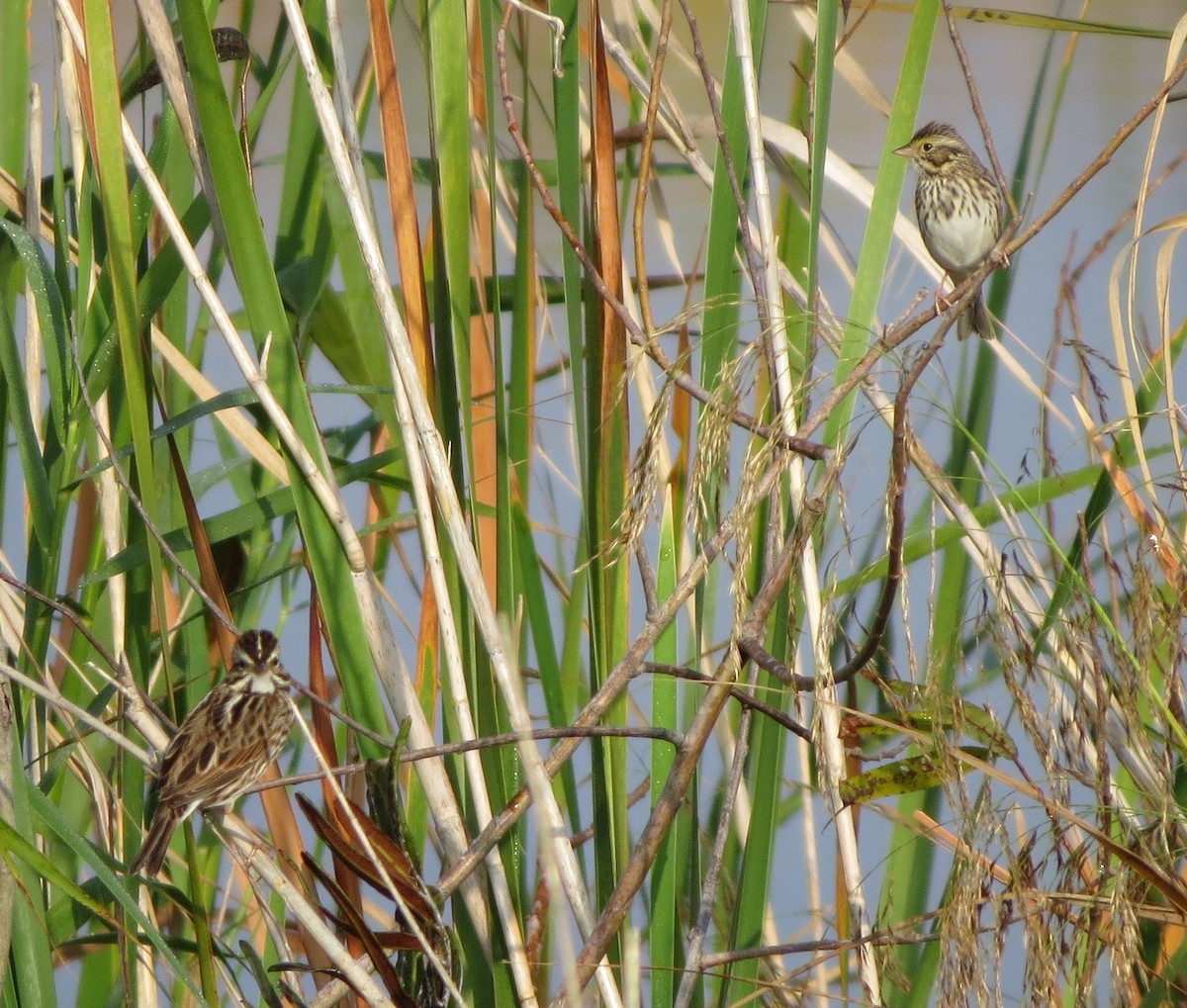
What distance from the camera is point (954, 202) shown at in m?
3.32

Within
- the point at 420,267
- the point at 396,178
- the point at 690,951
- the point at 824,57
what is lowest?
the point at 690,951

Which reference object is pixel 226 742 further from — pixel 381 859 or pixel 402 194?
pixel 402 194

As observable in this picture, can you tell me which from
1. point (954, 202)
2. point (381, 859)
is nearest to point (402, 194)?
point (381, 859)

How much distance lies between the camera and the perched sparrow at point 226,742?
1855mm

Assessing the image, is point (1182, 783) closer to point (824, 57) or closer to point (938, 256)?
point (824, 57)

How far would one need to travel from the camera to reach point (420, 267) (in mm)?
1692

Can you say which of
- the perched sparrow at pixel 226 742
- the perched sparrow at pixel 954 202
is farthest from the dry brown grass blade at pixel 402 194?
the perched sparrow at pixel 954 202

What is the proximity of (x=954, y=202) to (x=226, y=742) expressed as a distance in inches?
88.6

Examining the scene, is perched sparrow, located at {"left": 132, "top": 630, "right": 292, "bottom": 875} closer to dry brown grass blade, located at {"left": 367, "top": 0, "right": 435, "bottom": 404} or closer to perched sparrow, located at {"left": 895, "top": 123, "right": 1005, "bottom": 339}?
dry brown grass blade, located at {"left": 367, "top": 0, "right": 435, "bottom": 404}

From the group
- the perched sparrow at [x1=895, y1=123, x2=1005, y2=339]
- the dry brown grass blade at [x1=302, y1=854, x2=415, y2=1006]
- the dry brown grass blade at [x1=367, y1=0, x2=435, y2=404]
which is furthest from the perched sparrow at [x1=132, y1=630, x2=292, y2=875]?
the perched sparrow at [x1=895, y1=123, x2=1005, y2=339]

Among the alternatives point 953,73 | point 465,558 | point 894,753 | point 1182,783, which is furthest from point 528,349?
point 953,73

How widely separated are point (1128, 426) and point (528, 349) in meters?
0.77

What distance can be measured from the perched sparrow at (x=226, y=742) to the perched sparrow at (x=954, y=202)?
1860 mm

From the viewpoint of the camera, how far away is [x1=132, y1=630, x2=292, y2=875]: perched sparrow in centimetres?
186
